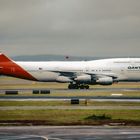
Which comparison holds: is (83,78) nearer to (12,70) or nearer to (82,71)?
(82,71)

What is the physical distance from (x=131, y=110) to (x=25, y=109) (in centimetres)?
1091

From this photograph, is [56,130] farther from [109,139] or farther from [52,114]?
[52,114]

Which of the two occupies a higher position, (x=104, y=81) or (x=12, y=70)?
(x=12, y=70)

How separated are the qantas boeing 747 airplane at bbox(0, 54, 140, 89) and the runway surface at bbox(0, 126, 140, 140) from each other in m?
57.4

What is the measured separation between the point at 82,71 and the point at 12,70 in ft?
47.4

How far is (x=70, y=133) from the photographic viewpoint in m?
31.6

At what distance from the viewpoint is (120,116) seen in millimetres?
42750

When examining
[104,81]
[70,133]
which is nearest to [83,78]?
[104,81]

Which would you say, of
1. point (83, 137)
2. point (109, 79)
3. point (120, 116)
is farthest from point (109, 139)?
point (109, 79)

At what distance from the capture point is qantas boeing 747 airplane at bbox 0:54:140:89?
9325 cm

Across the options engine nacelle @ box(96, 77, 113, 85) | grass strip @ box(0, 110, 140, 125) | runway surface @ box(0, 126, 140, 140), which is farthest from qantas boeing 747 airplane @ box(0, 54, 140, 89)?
runway surface @ box(0, 126, 140, 140)

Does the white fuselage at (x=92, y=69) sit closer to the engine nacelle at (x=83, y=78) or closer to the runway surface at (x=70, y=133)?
the engine nacelle at (x=83, y=78)

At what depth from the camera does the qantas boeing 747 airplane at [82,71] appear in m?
93.2

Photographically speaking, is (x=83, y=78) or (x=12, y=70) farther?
(x=12, y=70)
